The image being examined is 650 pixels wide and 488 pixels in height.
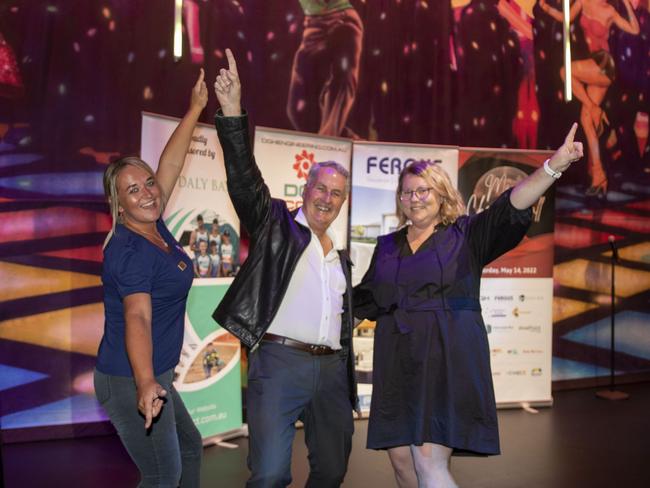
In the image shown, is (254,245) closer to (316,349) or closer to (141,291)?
(316,349)

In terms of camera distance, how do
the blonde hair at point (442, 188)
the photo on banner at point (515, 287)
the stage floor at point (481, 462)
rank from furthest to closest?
the photo on banner at point (515, 287) → the stage floor at point (481, 462) → the blonde hair at point (442, 188)

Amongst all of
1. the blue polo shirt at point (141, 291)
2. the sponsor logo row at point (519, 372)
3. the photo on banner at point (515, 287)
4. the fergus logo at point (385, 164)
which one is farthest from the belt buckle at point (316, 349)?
the sponsor logo row at point (519, 372)

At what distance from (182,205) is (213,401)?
4.30 ft

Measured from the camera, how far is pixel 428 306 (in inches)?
96.7

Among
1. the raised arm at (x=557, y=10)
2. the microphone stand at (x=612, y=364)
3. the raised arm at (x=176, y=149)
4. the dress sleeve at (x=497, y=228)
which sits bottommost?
the microphone stand at (x=612, y=364)

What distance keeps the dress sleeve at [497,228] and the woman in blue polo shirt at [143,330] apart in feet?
3.50

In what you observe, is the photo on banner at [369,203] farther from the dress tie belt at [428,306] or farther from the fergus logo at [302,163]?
the dress tie belt at [428,306]

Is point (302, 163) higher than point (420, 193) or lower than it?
higher

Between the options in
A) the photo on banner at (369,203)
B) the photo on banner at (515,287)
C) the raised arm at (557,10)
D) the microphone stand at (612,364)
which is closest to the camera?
the photo on banner at (369,203)

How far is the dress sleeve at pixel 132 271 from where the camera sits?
198cm

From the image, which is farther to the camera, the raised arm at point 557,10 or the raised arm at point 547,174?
the raised arm at point 557,10

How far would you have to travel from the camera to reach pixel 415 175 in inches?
102

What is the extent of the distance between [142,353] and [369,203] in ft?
11.2

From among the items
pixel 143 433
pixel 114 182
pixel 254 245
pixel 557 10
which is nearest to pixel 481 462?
pixel 254 245
